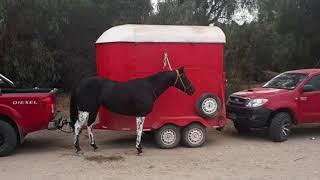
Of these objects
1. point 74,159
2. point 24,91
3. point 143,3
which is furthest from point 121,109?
point 143,3

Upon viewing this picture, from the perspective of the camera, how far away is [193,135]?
12.2 m

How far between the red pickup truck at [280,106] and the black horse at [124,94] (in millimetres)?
2116

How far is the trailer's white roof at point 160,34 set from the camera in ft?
38.8

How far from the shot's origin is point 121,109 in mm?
11547

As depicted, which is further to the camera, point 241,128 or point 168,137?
point 241,128

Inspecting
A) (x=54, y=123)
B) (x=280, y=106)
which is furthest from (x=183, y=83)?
(x=54, y=123)

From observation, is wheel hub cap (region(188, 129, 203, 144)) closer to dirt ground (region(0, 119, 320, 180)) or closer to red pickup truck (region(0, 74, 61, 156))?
dirt ground (region(0, 119, 320, 180))

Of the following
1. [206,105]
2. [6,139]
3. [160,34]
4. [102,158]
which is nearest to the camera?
[102,158]

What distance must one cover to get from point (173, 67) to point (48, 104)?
9.72 ft

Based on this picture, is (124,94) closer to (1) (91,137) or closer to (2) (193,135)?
(1) (91,137)

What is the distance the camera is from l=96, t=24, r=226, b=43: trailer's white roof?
11.8 m

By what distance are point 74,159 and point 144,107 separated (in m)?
1.85

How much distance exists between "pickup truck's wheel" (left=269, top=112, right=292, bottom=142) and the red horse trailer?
4.55ft

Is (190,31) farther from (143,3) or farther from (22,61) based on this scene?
(143,3)
